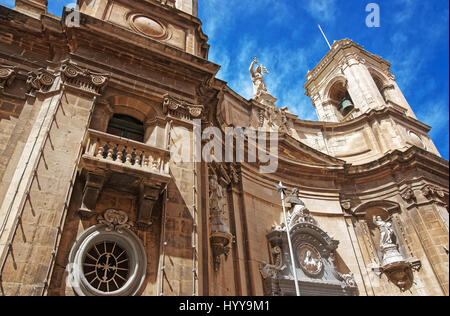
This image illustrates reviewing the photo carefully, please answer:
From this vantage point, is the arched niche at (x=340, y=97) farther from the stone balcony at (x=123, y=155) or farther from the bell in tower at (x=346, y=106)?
the stone balcony at (x=123, y=155)

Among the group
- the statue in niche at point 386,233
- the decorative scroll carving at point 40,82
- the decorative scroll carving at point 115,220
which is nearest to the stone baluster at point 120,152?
the decorative scroll carving at point 115,220

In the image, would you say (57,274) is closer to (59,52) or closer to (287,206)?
(59,52)

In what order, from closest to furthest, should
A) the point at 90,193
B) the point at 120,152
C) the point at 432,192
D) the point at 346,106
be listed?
the point at 90,193 < the point at 120,152 < the point at 432,192 < the point at 346,106

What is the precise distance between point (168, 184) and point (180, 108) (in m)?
2.83

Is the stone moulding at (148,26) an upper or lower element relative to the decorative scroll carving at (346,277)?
upper

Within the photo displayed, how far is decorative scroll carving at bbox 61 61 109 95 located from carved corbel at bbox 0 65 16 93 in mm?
1403

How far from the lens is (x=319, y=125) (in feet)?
66.8

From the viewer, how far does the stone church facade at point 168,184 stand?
6.95 metres

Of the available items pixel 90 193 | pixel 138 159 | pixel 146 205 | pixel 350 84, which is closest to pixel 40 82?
pixel 138 159

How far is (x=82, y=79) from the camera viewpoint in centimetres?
905

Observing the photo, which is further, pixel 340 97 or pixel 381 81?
pixel 340 97

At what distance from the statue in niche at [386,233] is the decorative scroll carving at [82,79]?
13.3 m

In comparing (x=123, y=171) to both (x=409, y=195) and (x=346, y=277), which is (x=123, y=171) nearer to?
(x=346, y=277)
